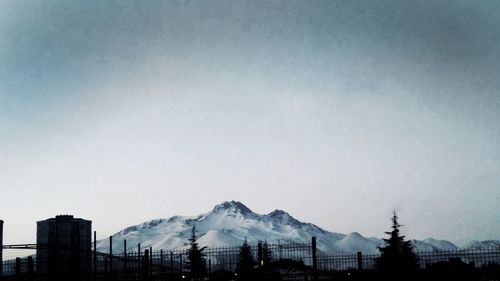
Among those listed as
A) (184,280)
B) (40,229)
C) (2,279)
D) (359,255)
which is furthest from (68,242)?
(359,255)

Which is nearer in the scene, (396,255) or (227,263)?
(227,263)

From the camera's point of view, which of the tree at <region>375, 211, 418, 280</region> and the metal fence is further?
the tree at <region>375, 211, 418, 280</region>

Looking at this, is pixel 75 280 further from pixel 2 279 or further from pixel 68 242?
pixel 68 242

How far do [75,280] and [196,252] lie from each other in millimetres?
26091

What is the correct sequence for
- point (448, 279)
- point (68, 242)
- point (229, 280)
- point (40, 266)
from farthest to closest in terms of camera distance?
point (68, 242) < point (40, 266) < point (229, 280) < point (448, 279)

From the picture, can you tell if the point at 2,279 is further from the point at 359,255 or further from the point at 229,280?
the point at 359,255

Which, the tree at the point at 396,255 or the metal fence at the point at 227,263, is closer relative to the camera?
the metal fence at the point at 227,263

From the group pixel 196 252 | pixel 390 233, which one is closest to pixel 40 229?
pixel 196 252

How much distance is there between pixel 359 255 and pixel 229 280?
10137 millimetres

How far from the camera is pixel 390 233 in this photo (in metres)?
42.5

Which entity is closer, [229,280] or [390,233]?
[229,280]

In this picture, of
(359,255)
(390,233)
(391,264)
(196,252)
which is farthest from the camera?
(196,252)

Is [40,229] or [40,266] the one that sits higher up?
[40,229]

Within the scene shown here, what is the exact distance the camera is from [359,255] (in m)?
24.0
